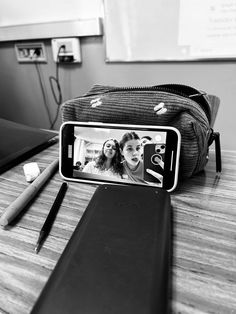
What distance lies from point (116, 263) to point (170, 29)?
89cm

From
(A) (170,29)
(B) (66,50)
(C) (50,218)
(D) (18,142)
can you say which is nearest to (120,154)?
(C) (50,218)

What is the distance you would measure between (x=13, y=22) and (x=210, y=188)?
3.77 feet

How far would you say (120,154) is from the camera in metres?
0.40

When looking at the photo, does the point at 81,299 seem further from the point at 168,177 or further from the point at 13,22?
the point at 13,22

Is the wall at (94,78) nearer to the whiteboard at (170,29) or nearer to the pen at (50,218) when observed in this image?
the whiteboard at (170,29)

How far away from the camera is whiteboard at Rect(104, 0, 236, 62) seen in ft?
2.67

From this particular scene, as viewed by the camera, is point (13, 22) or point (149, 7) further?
point (13, 22)

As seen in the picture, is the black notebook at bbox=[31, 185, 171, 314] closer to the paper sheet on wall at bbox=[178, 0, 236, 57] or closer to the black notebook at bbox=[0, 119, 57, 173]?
the black notebook at bbox=[0, 119, 57, 173]

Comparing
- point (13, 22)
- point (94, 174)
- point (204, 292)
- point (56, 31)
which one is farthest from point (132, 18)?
point (204, 292)

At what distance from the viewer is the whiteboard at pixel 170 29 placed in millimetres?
814

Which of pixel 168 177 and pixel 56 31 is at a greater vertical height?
pixel 56 31

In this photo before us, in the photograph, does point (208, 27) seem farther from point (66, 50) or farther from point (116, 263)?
point (116, 263)

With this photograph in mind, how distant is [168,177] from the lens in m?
0.38

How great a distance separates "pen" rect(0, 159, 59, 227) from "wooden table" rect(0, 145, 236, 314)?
0.4 inches
